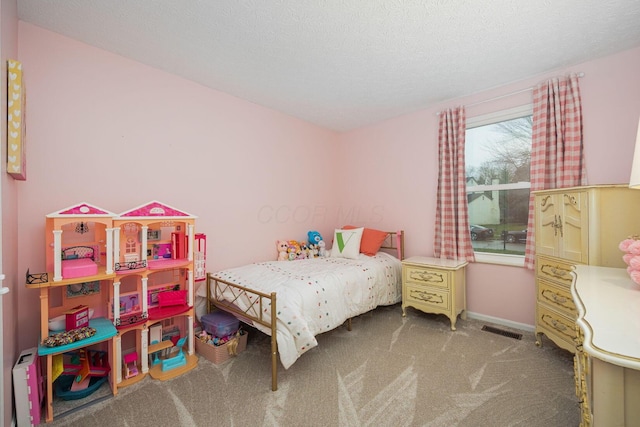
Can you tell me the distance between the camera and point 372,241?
3.64m

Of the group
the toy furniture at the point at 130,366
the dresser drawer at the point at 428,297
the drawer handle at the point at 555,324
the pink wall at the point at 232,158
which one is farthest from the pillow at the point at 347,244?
the toy furniture at the point at 130,366

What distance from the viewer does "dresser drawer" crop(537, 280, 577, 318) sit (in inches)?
80.4

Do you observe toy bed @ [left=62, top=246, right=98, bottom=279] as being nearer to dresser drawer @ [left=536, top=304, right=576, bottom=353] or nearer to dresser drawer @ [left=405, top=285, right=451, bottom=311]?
dresser drawer @ [left=405, top=285, right=451, bottom=311]

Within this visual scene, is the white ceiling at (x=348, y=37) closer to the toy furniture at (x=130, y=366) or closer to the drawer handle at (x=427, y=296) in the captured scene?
the drawer handle at (x=427, y=296)

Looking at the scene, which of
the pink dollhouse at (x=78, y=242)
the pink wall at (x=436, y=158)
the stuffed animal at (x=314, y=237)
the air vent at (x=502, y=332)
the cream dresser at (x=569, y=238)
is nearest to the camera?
the pink dollhouse at (x=78, y=242)

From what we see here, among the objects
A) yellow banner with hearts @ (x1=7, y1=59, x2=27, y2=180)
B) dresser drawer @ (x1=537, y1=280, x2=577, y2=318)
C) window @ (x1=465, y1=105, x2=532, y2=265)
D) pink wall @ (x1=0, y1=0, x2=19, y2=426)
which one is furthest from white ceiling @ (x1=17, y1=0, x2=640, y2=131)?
dresser drawer @ (x1=537, y1=280, x2=577, y2=318)

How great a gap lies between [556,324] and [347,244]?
2128 millimetres

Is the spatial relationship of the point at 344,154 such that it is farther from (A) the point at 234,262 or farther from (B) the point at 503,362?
(B) the point at 503,362

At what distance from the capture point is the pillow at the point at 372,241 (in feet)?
11.8

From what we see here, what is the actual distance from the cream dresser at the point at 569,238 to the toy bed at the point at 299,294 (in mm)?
1485

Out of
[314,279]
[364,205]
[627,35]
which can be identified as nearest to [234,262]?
[314,279]

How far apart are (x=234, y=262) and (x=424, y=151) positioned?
9.18 ft

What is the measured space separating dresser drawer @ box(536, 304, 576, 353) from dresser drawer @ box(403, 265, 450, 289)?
2.56 feet

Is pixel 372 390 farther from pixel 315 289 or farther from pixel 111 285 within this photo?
pixel 111 285
